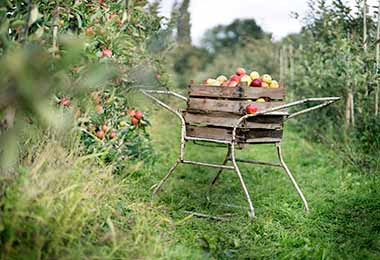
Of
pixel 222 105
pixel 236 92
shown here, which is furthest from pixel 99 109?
pixel 236 92

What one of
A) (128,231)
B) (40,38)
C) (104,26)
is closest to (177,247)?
(128,231)

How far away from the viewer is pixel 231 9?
14.5 m

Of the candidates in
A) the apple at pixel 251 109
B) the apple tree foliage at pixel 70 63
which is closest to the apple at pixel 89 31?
the apple tree foliage at pixel 70 63

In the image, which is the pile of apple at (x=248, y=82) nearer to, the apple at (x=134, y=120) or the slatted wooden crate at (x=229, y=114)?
the slatted wooden crate at (x=229, y=114)

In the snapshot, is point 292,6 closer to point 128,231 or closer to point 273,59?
point 273,59

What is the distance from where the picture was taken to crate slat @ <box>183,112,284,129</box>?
406cm

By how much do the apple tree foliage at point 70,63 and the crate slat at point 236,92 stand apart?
2.06ft

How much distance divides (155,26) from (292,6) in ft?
10.3

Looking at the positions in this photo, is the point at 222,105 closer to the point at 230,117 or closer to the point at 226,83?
the point at 230,117

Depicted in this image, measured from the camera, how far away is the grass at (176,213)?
8.08 feet

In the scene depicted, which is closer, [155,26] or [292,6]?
[155,26]

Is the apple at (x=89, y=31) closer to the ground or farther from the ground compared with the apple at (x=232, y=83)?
farther from the ground

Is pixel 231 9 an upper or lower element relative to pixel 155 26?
upper

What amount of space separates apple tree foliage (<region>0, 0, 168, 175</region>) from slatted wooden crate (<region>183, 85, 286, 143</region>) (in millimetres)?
617
